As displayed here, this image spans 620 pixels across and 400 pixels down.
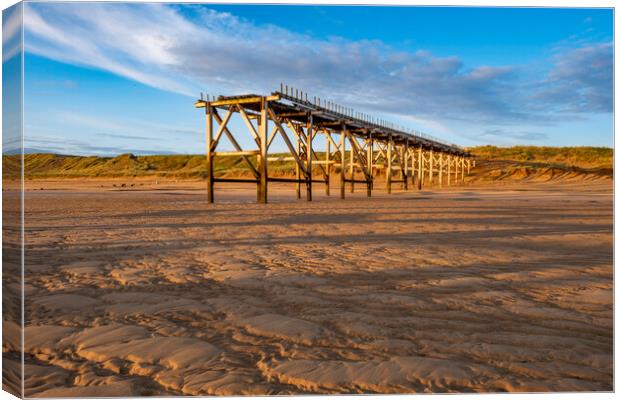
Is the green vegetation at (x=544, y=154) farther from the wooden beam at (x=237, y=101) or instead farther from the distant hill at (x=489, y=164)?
the wooden beam at (x=237, y=101)

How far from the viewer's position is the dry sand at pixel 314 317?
6.84ft

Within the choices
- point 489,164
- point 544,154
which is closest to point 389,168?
point 489,164

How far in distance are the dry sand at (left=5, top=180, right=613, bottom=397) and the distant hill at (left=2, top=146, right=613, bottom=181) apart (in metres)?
1.16

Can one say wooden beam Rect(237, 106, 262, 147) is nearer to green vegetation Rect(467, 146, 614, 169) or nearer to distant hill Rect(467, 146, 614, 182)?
distant hill Rect(467, 146, 614, 182)

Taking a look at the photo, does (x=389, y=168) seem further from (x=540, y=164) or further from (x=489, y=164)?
(x=489, y=164)

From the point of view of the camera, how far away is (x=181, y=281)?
3998mm

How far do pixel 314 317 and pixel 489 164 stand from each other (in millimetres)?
55695

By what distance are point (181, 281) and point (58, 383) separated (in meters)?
1.95

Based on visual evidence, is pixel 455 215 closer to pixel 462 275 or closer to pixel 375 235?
pixel 375 235

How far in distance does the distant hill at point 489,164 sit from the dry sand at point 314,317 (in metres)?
1.16

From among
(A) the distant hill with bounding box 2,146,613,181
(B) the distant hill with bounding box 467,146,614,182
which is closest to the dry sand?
(A) the distant hill with bounding box 2,146,613,181

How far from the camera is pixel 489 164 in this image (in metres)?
53.9

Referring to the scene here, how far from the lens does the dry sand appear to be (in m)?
2.08

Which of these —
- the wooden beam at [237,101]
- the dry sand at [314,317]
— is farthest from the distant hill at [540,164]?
the dry sand at [314,317]
